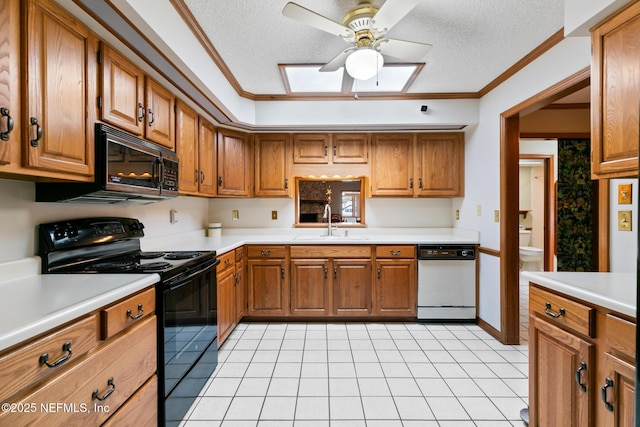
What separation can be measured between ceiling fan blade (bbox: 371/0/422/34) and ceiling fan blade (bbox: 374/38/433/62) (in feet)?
0.38

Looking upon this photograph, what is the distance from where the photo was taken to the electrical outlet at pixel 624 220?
1.98 m

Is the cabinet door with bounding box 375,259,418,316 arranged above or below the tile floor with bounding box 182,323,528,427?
above

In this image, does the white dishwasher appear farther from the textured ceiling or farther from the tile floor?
the textured ceiling

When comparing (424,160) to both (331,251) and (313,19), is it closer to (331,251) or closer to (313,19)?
(331,251)

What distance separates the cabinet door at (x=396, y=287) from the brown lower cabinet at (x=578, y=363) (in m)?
1.69

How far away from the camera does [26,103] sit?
1.10 metres

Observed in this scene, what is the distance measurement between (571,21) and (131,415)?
2.64 meters

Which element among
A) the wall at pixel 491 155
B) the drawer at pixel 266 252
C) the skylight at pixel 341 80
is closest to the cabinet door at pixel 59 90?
the skylight at pixel 341 80

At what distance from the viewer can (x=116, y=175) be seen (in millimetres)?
1532

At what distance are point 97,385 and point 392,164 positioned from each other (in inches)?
124

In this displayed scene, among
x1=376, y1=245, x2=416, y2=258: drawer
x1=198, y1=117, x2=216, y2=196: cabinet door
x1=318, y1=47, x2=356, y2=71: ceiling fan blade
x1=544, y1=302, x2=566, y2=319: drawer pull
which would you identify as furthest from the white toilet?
x1=198, y1=117, x2=216, y2=196: cabinet door

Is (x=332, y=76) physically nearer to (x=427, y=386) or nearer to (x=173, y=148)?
(x=173, y=148)

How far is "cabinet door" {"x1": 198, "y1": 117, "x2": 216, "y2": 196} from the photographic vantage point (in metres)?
2.74

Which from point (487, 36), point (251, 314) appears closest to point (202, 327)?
point (251, 314)
